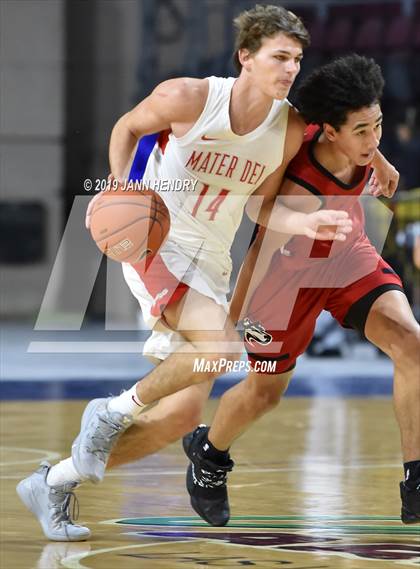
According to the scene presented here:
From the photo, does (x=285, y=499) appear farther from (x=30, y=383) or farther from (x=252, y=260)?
(x=30, y=383)

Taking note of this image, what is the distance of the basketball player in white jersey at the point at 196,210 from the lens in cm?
439

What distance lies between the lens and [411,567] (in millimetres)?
3844

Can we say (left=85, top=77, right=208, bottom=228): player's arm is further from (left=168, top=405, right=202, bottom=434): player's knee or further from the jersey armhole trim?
(left=168, top=405, right=202, bottom=434): player's knee

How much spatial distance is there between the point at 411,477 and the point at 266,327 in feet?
2.48

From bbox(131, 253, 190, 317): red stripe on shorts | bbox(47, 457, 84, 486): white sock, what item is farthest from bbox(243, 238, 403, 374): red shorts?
bbox(47, 457, 84, 486): white sock

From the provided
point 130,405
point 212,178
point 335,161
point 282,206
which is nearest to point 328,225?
point 282,206

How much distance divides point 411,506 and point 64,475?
115 centimetres

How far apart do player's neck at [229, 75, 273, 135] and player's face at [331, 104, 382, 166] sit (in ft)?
0.82

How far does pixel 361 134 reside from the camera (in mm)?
4469

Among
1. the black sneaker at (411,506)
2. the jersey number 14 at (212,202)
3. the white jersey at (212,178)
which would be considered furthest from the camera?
the jersey number 14 at (212,202)

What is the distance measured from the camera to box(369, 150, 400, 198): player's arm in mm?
4773

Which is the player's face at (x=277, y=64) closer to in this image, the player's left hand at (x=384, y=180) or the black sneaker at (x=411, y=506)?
the player's left hand at (x=384, y=180)

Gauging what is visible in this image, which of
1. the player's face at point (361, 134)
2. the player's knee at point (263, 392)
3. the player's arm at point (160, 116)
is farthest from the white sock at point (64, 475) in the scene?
the player's face at point (361, 134)

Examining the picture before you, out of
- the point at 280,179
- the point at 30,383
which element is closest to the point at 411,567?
the point at 280,179
